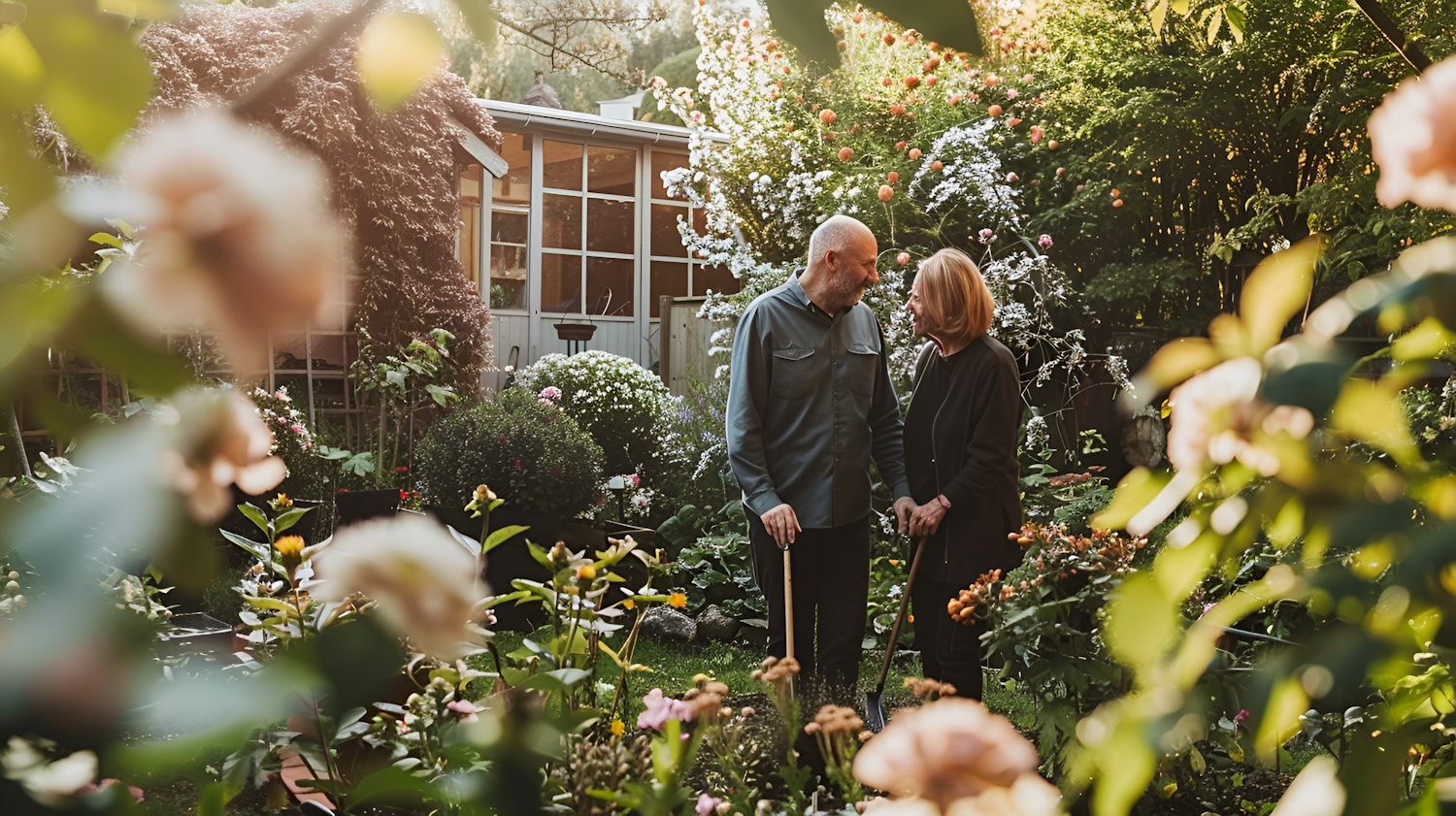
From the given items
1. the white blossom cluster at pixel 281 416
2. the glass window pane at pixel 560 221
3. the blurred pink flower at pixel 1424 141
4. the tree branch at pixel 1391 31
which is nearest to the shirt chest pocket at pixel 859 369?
the tree branch at pixel 1391 31

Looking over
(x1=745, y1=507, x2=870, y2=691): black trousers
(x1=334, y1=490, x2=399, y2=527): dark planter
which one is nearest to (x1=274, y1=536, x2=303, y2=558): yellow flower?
(x1=745, y1=507, x2=870, y2=691): black trousers

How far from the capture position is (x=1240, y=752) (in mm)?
2516

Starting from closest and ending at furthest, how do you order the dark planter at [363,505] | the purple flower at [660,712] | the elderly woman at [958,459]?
the purple flower at [660,712], the elderly woman at [958,459], the dark planter at [363,505]

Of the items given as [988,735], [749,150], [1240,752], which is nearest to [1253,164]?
[749,150]

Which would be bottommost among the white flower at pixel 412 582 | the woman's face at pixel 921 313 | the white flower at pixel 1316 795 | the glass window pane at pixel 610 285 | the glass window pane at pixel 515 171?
the white flower at pixel 1316 795

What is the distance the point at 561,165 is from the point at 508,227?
870 millimetres

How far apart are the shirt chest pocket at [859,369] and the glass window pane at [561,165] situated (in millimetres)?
7267

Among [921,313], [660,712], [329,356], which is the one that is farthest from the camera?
[329,356]

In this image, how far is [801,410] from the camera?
10.9ft

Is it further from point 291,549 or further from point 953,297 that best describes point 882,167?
point 291,549

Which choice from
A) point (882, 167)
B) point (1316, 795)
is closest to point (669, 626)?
point (882, 167)

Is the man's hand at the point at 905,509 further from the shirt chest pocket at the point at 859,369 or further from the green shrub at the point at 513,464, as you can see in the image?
the green shrub at the point at 513,464

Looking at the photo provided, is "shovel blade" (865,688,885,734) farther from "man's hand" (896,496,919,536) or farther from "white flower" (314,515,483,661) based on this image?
"white flower" (314,515,483,661)

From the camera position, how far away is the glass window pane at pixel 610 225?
10336 millimetres
